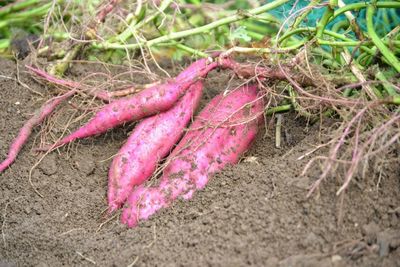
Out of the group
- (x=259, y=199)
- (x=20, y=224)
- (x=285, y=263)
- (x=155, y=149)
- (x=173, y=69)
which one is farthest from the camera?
(x=173, y=69)

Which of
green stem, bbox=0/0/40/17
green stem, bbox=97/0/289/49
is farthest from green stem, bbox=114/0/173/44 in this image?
green stem, bbox=0/0/40/17

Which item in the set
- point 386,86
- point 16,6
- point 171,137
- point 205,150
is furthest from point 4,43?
point 386,86

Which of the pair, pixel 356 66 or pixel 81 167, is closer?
pixel 356 66

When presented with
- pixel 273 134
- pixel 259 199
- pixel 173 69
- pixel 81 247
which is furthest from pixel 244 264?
pixel 173 69

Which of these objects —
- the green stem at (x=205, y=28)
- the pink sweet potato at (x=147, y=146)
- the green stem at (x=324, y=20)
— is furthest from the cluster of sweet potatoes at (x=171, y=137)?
the green stem at (x=324, y=20)

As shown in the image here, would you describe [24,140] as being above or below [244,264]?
above

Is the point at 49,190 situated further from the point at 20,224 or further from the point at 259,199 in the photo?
the point at 259,199

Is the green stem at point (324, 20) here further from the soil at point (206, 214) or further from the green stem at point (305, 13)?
the soil at point (206, 214)
